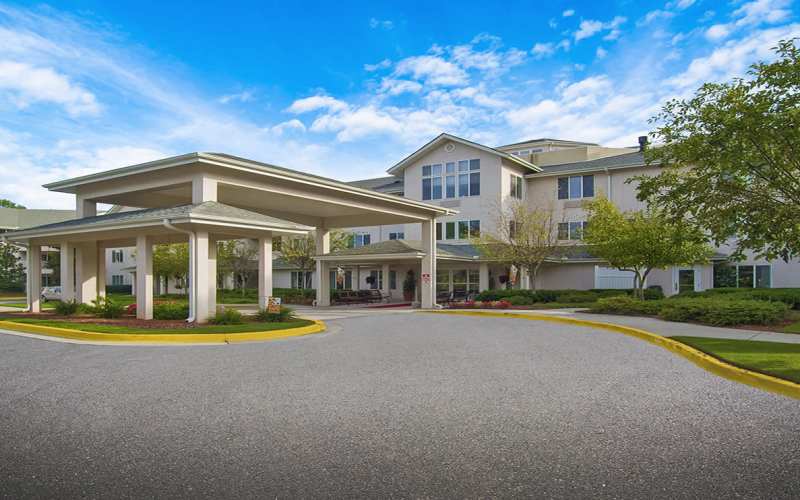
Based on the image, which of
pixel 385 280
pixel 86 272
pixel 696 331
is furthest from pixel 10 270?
pixel 696 331

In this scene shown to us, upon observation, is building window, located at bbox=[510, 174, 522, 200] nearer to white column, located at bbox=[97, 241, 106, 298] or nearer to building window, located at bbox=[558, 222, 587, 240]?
building window, located at bbox=[558, 222, 587, 240]

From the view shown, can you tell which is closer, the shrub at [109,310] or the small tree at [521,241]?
the shrub at [109,310]

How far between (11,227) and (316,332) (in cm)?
5849

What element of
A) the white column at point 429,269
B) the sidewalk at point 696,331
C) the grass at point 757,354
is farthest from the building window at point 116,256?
the grass at point 757,354

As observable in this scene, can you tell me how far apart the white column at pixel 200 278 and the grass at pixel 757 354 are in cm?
1288

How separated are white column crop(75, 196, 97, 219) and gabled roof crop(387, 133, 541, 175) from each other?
2039 centimetres

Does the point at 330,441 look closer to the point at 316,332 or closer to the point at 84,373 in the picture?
the point at 84,373

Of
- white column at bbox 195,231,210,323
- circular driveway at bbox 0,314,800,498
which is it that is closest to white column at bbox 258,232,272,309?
white column at bbox 195,231,210,323

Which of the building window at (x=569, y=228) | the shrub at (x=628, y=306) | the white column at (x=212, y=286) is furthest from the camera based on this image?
the building window at (x=569, y=228)

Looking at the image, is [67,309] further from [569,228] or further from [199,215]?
[569,228]

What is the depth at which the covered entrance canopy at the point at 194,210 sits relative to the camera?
1842cm

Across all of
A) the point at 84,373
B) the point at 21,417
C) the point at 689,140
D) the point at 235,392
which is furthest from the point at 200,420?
the point at 689,140

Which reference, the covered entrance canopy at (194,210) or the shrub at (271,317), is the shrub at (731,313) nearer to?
the shrub at (271,317)

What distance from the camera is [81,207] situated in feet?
80.6
